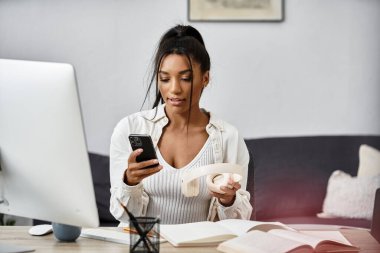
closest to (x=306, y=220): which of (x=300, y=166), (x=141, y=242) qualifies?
(x=300, y=166)

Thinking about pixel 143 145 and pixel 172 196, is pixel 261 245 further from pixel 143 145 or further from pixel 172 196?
pixel 172 196

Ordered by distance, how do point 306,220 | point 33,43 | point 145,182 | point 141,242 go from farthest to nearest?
point 33,43
point 306,220
point 145,182
point 141,242

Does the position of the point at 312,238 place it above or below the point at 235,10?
below

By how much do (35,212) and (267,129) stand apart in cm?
236

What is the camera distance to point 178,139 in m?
2.05

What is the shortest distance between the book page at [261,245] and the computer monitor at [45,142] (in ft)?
0.96

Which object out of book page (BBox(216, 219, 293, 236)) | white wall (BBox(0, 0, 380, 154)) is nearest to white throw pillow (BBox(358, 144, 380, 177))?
white wall (BBox(0, 0, 380, 154))

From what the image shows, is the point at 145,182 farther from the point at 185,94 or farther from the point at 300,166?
the point at 300,166

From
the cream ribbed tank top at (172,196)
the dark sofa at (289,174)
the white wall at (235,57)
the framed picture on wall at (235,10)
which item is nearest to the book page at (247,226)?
the cream ribbed tank top at (172,196)

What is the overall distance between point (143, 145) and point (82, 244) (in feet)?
0.86

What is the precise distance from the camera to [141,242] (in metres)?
1.29

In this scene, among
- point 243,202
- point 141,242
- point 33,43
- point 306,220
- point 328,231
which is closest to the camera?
point 141,242

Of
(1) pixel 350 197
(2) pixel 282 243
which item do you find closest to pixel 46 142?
(2) pixel 282 243

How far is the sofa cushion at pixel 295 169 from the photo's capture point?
3240 mm
